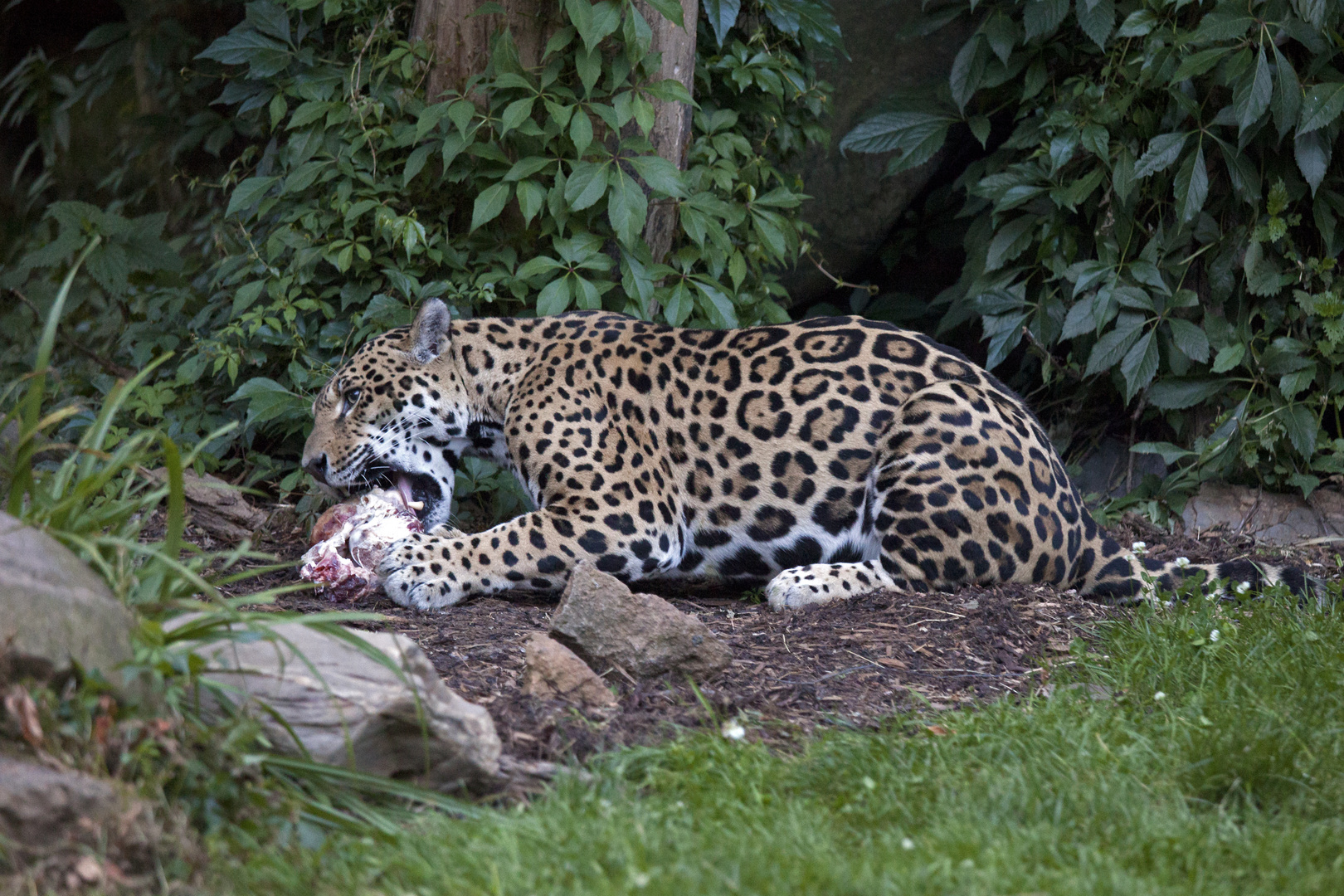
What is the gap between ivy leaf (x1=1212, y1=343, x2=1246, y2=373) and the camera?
7.04 meters

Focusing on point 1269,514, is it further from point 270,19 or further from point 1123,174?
point 270,19

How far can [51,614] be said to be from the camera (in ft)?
9.30

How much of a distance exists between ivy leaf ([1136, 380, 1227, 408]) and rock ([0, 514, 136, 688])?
6.05 metres

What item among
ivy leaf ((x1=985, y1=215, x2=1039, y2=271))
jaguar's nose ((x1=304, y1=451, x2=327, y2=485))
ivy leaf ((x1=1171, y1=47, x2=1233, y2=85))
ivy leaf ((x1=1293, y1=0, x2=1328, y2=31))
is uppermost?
ivy leaf ((x1=1293, y1=0, x2=1328, y2=31))

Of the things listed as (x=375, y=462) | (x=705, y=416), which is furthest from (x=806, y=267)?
(x=375, y=462)

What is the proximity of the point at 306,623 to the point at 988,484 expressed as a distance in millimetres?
3205

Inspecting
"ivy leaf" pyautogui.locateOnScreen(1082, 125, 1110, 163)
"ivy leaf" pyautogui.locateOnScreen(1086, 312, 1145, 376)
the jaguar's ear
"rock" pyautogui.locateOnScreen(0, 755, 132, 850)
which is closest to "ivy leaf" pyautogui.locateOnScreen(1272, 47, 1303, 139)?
"ivy leaf" pyautogui.locateOnScreen(1082, 125, 1110, 163)

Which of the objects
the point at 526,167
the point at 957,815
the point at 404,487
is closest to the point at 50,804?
the point at 957,815

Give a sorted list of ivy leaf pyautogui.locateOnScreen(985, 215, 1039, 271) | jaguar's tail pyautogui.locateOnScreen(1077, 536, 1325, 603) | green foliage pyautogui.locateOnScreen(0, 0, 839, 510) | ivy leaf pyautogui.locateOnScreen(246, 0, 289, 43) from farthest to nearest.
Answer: ivy leaf pyautogui.locateOnScreen(985, 215, 1039, 271), ivy leaf pyautogui.locateOnScreen(246, 0, 289, 43), green foliage pyautogui.locateOnScreen(0, 0, 839, 510), jaguar's tail pyautogui.locateOnScreen(1077, 536, 1325, 603)

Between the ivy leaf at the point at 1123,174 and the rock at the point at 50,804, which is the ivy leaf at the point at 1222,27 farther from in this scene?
the rock at the point at 50,804

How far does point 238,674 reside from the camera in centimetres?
323

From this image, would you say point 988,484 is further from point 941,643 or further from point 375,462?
point 375,462

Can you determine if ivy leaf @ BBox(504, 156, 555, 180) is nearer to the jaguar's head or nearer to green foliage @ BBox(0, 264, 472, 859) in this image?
the jaguar's head

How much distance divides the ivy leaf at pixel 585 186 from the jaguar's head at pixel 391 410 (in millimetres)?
877
